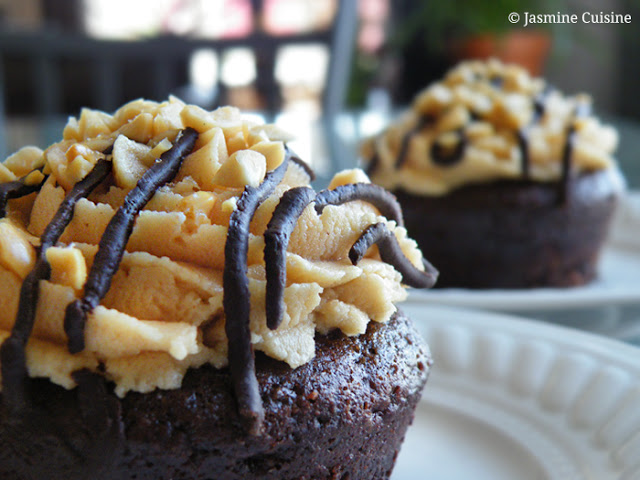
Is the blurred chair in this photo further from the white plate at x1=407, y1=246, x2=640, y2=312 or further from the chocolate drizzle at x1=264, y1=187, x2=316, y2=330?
the chocolate drizzle at x1=264, y1=187, x2=316, y2=330

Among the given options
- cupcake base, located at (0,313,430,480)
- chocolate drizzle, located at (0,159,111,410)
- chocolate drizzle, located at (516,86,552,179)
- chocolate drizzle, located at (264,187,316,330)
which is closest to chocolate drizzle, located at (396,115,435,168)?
chocolate drizzle, located at (516,86,552,179)

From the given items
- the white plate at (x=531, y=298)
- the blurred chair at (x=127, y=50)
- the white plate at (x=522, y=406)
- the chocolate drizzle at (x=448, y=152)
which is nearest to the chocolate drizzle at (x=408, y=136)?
the chocolate drizzle at (x=448, y=152)

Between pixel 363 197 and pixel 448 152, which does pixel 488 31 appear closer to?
pixel 448 152

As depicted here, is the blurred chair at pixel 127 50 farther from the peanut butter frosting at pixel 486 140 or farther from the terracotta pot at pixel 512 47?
the terracotta pot at pixel 512 47

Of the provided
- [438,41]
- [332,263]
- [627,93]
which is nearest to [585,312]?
[332,263]

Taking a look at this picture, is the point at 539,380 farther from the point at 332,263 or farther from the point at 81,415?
the point at 81,415

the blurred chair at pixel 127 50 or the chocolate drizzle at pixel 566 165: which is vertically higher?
the blurred chair at pixel 127 50

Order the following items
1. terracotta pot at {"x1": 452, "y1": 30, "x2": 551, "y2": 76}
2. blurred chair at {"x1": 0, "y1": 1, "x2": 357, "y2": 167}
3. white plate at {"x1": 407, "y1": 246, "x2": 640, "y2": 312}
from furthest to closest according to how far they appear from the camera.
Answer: terracotta pot at {"x1": 452, "y1": 30, "x2": 551, "y2": 76} < blurred chair at {"x1": 0, "y1": 1, "x2": 357, "y2": 167} < white plate at {"x1": 407, "y1": 246, "x2": 640, "y2": 312}
